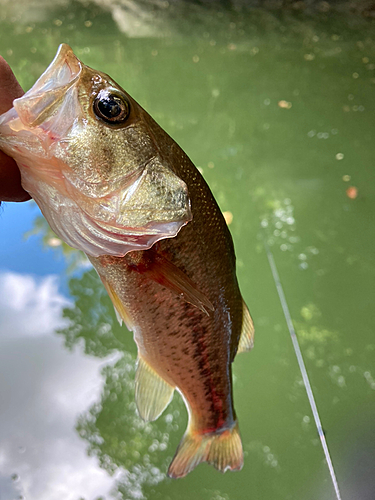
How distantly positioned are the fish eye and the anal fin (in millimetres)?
686

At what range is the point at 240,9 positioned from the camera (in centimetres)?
507


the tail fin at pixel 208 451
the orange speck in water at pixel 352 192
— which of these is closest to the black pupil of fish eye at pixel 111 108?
the tail fin at pixel 208 451

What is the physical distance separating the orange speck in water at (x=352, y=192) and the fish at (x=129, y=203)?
1871 mm

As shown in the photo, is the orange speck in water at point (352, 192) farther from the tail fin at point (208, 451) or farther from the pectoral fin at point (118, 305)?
the pectoral fin at point (118, 305)

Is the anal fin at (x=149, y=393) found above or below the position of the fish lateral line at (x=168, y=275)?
below

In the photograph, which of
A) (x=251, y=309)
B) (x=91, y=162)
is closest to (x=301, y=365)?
(x=251, y=309)

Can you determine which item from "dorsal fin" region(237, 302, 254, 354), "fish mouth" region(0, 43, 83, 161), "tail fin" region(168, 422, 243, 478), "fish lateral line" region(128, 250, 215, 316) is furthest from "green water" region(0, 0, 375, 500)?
"fish mouth" region(0, 43, 83, 161)

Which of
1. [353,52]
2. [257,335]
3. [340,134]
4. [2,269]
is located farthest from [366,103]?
[2,269]

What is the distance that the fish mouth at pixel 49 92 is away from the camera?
59cm

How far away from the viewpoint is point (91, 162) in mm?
631

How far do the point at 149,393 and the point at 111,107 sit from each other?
2.56 ft

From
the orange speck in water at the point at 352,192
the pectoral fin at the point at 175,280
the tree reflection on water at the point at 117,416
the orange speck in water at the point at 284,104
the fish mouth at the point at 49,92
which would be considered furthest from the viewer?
the orange speck in water at the point at 284,104

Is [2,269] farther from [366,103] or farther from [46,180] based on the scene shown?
[366,103]

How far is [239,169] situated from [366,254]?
3.27 ft
